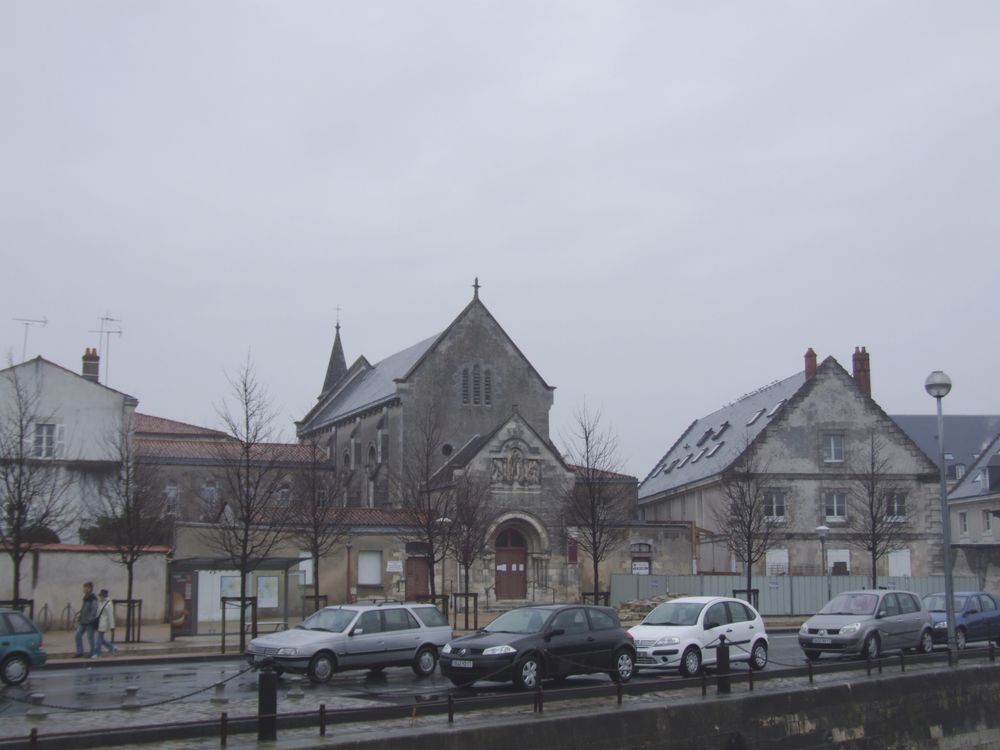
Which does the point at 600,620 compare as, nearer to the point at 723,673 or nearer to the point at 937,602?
the point at 723,673

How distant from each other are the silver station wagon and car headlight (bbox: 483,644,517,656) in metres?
4.01

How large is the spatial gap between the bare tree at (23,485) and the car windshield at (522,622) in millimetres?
15122

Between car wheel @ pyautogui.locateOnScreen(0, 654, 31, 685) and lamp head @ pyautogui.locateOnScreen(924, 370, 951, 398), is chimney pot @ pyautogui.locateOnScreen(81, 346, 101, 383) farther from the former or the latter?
lamp head @ pyautogui.locateOnScreen(924, 370, 951, 398)

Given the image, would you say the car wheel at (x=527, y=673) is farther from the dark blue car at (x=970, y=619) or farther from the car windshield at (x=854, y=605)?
the dark blue car at (x=970, y=619)

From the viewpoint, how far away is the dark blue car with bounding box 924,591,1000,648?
28344mm

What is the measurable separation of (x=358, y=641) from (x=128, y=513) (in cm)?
1456

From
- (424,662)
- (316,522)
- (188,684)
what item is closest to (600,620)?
(424,662)

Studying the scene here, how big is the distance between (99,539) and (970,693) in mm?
34227

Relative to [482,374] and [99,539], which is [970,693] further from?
[482,374]

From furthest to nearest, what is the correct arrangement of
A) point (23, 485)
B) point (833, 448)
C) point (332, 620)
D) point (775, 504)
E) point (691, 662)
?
point (833, 448), point (775, 504), point (23, 485), point (332, 620), point (691, 662)

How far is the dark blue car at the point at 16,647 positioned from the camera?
2095 cm

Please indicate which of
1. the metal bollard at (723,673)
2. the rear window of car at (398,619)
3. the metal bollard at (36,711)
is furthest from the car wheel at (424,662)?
the metal bollard at (36,711)

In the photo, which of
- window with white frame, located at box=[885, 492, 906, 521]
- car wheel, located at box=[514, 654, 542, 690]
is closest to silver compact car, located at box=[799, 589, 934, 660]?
car wheel, located at box=[514, 654, 542, 690]

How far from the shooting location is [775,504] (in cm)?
5425
